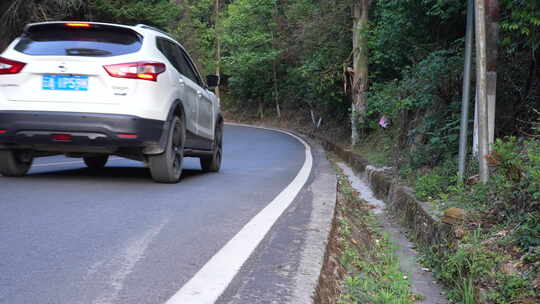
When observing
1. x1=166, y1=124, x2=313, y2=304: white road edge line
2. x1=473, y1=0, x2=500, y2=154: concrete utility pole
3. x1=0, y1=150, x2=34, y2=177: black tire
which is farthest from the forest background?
x1=0, y1=150, x2=34, y2=177: black tire

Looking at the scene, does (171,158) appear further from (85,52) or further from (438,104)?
(438,104)

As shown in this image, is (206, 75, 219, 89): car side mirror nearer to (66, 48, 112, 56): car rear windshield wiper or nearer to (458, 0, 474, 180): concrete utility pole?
(66, 48, 112, 56): car rear windshield wiper

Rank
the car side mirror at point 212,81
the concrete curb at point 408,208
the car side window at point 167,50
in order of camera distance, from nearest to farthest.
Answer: the concrete curb at point 408,208
the car side window at point 167,50
the car side mirror at point 212,81

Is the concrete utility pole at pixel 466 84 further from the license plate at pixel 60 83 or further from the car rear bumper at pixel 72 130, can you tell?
the license plate at pixel 60 83

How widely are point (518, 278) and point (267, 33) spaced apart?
39329 millimetres

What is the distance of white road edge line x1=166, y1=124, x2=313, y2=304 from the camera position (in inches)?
106

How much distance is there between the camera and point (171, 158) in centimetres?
672

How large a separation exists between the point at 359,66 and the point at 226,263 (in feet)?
52.3

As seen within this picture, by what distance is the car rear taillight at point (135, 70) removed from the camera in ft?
20.1

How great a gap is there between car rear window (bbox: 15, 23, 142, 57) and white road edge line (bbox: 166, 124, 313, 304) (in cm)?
262

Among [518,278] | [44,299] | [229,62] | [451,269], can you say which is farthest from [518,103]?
[229,62]

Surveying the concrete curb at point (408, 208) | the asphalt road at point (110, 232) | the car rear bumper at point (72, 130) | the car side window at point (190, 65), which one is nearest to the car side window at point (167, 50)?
the car side window at point (190, 65)

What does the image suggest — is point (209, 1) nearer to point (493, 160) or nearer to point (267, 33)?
point (267, 33)

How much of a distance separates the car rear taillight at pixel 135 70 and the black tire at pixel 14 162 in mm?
1660
